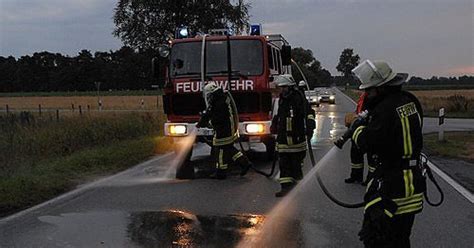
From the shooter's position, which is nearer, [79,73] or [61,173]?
[61,173]

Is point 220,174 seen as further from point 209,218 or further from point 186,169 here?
point 209,218

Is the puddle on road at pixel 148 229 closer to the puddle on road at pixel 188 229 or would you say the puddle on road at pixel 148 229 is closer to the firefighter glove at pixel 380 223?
the puddle on road at pixel 188 229

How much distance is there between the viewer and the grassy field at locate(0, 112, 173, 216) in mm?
8297

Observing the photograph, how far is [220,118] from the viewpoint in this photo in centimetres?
941

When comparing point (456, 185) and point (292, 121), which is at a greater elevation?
point (292, 121)

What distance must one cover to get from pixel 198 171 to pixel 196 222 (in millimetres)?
4335

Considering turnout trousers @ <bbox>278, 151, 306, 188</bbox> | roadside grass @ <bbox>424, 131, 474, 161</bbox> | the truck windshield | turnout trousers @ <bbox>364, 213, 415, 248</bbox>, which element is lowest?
roadside grass @ <bbox>424, 131, 474, 161</bbox>

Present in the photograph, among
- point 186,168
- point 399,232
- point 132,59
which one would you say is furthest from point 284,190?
point 132,59

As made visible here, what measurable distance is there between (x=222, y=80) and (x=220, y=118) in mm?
1616

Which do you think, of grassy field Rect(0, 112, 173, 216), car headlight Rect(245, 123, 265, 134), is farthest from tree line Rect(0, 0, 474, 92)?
car headlight Rect(245, 123, 265, 134)

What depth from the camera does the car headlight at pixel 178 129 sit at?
11016mm

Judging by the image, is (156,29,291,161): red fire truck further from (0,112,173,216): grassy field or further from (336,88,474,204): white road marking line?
(336,88,474,204): white road marking line

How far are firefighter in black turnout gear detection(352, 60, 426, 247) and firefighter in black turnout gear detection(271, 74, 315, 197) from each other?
430cm

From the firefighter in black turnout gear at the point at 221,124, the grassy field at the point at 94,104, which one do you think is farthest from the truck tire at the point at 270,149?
the grassy field at the point at 94,104
